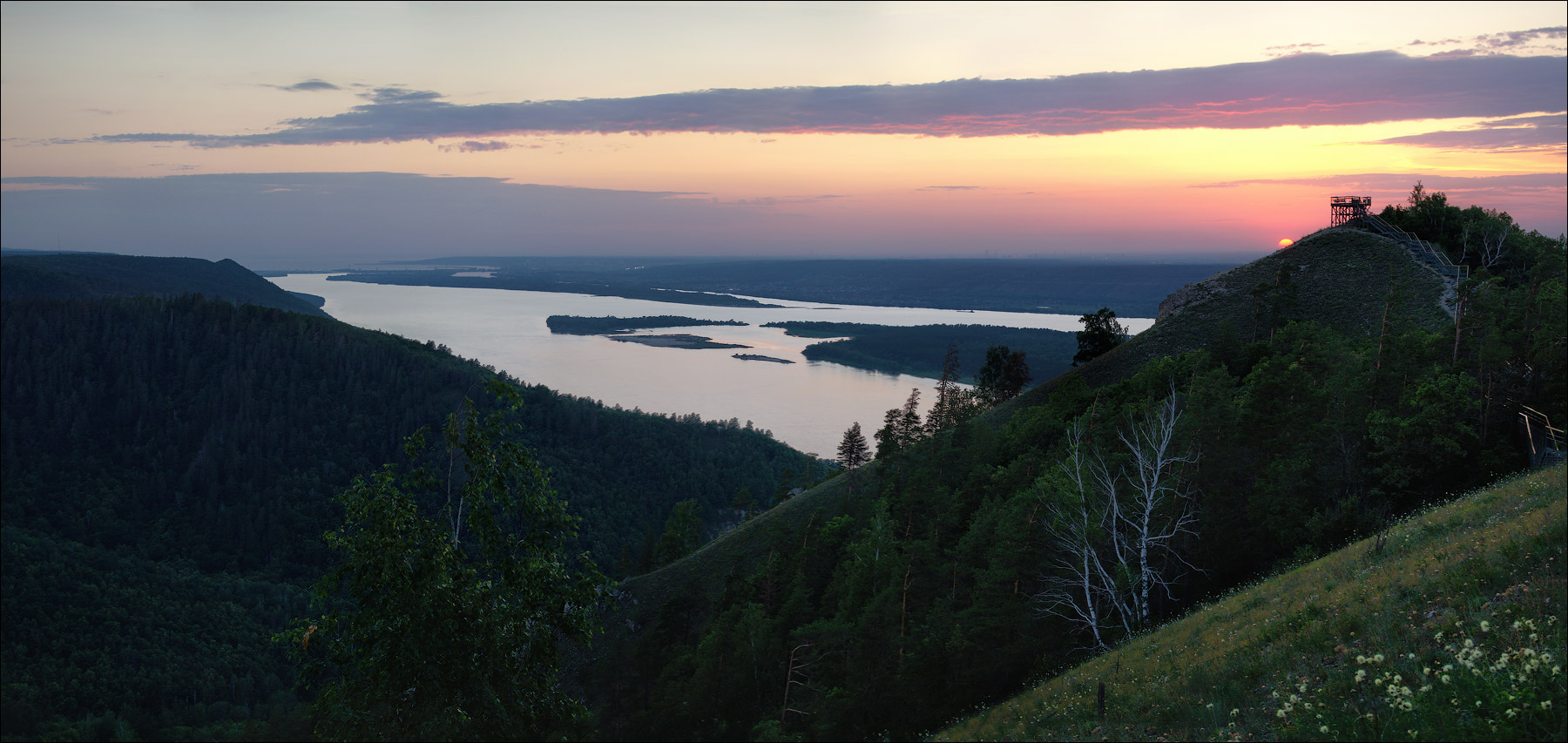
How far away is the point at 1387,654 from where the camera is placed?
1222 centimetres

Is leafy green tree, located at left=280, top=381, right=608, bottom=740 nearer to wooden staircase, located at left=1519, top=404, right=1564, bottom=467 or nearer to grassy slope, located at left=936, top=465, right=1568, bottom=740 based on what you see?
grassy slope, located at left=936, top=465, right=1568, bottom=740

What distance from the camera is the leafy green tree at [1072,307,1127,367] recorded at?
8025cm

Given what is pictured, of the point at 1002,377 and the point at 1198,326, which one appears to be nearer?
A: the point at 1198,326

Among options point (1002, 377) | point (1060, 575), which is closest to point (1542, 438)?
point (1060, 575)

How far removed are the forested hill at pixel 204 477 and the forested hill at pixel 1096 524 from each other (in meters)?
52.6

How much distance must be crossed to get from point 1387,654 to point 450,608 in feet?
48.3

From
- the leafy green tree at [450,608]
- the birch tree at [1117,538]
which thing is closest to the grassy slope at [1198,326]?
the birch tree at [1117,538]

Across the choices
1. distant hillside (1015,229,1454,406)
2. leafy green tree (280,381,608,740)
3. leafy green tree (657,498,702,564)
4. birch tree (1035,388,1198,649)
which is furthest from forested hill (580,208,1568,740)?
leafy green tree (657,498,702,564)

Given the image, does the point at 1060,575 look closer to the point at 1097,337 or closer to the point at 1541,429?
the point at 1541,429

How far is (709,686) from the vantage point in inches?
1486

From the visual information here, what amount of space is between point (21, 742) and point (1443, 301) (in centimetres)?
12875

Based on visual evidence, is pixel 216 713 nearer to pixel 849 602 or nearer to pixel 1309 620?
pixel 849 602

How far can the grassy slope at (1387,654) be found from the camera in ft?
33.3

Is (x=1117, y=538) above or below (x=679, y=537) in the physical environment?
above
